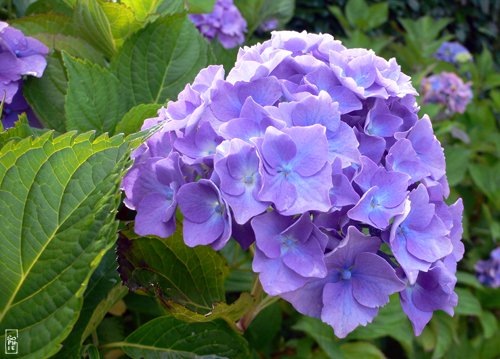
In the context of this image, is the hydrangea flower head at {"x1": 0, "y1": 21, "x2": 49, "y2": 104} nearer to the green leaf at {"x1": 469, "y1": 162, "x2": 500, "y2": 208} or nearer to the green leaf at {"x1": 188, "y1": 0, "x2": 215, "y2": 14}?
the green leaf at {"x1": 188, "y1": 0, "x2": 215, "y2": 14}

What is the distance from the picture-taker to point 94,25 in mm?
915

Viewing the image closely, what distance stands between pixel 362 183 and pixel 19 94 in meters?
0.55

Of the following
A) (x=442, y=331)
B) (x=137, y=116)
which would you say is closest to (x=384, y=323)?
(x=442, y=331)

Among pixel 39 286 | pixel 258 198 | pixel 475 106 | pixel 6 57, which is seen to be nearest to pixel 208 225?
pixel 258 198

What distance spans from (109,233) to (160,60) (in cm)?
50

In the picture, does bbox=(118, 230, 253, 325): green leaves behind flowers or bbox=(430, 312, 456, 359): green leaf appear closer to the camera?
bbox=(118, 230, 253, 325): green leaves behind flowers

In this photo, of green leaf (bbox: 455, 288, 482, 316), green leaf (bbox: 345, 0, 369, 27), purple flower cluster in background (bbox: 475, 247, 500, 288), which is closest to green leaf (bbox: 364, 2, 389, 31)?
green leaf (bbox: 345, 0, 369, 27)

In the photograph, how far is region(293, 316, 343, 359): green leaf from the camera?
1323mm

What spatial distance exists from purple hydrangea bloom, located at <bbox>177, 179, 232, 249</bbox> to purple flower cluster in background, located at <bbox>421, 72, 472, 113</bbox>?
1750mm

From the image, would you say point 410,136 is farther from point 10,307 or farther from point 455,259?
point 10,307

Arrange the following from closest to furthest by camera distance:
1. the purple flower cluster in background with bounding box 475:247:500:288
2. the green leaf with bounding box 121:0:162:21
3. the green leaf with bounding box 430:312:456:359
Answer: the green leaf with bounding box 121:0:162:21 < the green leaf with bounding box 430:312:456:359 < the purple flower cluster in background with bounding box 475:247:500:288

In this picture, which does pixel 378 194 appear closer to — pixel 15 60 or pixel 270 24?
pixel 15 60

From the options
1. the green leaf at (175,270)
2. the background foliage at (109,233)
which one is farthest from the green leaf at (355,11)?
the green leaf at (175,270)

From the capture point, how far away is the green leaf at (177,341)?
0.73 meters
